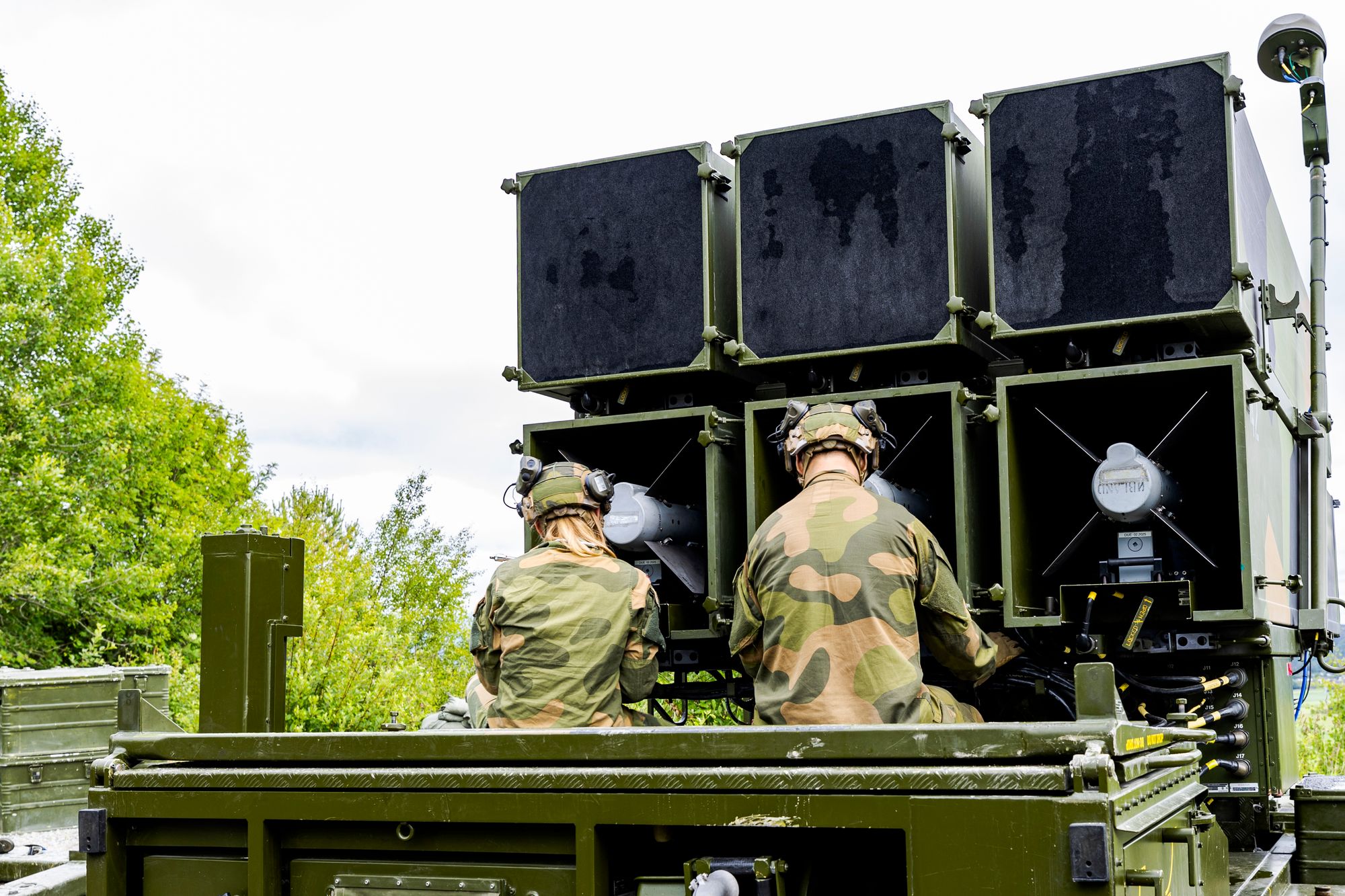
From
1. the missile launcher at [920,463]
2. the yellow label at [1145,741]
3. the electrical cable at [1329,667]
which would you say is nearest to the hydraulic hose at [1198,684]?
the missile launcher at [920,463]

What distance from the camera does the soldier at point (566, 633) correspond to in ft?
15.9

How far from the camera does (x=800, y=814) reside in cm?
293

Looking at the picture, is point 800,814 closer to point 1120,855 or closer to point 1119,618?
point 1120,855

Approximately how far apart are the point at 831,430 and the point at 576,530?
1.05 meters

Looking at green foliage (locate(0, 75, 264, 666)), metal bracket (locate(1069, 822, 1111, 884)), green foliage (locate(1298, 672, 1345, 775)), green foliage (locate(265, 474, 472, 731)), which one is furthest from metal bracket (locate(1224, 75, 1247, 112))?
green foliage (locate(0, 75, 264, 666))

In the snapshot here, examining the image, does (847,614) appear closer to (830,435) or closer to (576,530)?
(830,435)

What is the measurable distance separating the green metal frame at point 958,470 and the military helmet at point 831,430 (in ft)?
1.10

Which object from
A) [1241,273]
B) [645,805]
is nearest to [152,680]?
[1241,273]

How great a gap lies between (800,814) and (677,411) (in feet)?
10.1

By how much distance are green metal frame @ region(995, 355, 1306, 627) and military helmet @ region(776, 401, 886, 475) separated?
51cm

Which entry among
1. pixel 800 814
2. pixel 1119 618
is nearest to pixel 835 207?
pixel 1119 618

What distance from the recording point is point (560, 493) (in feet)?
17.6

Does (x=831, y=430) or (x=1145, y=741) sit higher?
(x=831, y=430)

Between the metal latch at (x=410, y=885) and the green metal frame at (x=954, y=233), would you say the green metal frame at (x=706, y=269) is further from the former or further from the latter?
the metal latch at (x=410, y=885)
